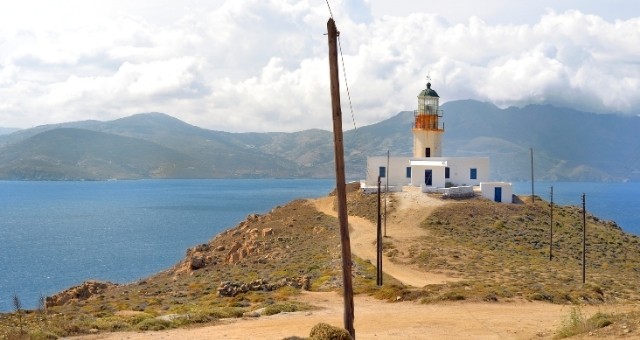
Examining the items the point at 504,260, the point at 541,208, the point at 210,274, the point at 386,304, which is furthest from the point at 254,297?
the point at 541,208

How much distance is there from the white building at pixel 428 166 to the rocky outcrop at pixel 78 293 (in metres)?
24.2

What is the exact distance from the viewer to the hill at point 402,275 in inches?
796

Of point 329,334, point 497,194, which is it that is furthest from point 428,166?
point 329,334

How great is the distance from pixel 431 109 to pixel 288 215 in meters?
16.2

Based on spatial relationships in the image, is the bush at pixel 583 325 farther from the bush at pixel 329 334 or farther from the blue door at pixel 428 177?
the blue door at pixel 428 177

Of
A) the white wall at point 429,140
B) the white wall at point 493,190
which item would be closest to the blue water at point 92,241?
the white wall at point 429,140

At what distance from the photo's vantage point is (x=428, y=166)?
52312 millimetres

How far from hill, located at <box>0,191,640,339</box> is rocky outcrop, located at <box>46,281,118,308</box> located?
0.07m

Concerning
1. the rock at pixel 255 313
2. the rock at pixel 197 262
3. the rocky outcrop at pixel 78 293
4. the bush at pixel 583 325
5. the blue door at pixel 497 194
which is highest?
the blue door at pixel 497 194

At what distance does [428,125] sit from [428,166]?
188 inches

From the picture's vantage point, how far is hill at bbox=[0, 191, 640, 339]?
20.2m

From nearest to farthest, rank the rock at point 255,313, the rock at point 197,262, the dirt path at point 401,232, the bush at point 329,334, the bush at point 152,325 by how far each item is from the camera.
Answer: the bush at point 329,334 < the bush at point 152,325 < the rock at point 255,313 < the dirt path at point 401,232 < the rock at point 197,262

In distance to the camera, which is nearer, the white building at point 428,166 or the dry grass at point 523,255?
the dry grass at point 523,255

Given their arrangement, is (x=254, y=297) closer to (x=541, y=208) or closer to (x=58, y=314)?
(x=58, y=314)
